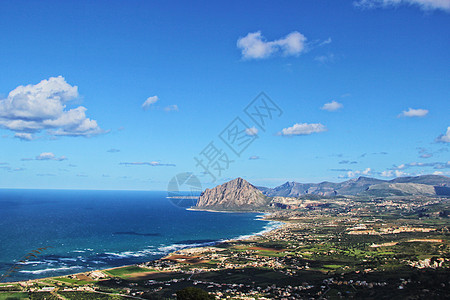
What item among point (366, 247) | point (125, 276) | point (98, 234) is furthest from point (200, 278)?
point (98, 234)

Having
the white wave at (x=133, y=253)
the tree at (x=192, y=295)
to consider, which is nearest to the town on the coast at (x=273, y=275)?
the tree at (x=192, y=295)

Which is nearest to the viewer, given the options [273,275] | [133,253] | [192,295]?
[192,295]

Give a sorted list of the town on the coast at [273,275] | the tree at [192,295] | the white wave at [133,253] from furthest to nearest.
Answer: the white wave at [133,253] < the town on the coast at [273,275] < the tree at [192,295]

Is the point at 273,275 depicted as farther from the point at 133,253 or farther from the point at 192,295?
the point at 133,253

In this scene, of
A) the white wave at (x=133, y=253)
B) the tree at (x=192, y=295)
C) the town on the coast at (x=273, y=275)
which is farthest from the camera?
the white wave at (x=133, y=253)

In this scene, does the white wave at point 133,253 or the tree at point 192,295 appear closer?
the tree at point 192,295

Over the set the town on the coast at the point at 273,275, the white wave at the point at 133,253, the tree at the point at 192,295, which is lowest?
the white wave at the point at 133,253

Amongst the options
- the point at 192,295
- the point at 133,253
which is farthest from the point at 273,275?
the point at 133,253

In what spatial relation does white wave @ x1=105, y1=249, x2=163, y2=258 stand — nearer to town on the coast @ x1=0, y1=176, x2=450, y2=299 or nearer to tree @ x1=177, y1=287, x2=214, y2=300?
town on the coast @ x1=0, y1=176, x2=450, y2=299

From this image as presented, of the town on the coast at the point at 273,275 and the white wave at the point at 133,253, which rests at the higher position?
the town on the coast at the point at 273,275

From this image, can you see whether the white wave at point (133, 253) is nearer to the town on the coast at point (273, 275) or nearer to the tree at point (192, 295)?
the town on the coast at point (273, 275)

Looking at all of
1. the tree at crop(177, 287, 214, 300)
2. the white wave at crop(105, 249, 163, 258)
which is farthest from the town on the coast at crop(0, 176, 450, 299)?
the white wave at crop(105, 249, 163, 258)

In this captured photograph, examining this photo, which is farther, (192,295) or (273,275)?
(273,275)
